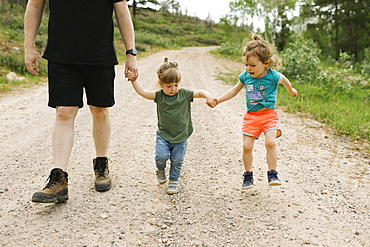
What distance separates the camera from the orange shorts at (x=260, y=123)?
3.24m

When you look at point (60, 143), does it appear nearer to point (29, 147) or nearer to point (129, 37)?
point (129, 37)

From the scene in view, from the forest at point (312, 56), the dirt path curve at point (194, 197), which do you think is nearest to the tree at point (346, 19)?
the forest at point (312, 56)

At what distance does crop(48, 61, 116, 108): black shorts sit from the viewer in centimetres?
279

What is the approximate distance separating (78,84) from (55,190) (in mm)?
906

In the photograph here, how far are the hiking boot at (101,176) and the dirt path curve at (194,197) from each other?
81 mm

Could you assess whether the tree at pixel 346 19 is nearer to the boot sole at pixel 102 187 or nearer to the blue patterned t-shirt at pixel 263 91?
the blue patterned t-shirt at pixel 263 91

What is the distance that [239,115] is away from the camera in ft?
22.1

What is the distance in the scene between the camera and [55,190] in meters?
2.72

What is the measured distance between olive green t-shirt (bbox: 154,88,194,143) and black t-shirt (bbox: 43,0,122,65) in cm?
72

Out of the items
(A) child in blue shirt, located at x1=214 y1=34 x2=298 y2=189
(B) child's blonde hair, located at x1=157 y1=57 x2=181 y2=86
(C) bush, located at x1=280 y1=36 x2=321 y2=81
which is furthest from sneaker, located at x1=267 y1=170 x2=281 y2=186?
(C) bush, located at x1=280 y1=36 x2=321 y2=81

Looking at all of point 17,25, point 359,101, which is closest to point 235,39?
point 17,25

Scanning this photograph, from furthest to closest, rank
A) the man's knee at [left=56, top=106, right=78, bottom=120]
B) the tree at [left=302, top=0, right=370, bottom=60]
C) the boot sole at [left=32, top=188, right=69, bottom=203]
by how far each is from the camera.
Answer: the tree at [left=302, top=0, right=370, bottom=60], the man's knee at [left=56, top=106, right=78, bottom=120], the boot sole at [left=32, top=188, right=69, bottom=203]

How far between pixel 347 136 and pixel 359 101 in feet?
10.0

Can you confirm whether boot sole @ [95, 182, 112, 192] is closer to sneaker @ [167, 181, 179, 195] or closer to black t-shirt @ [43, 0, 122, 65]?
sneaker @ [167, 181, 179, 195]
